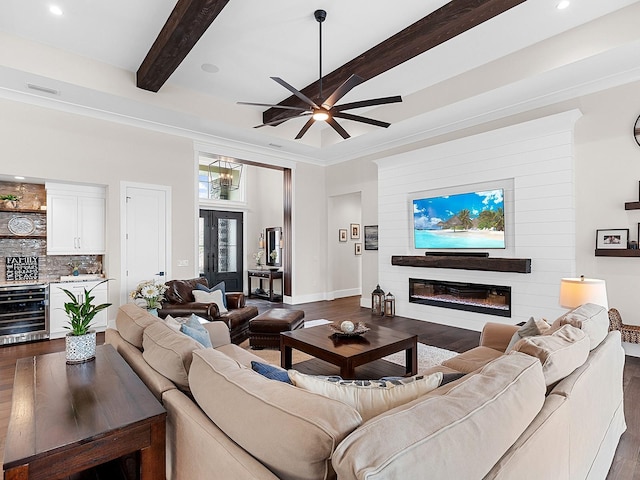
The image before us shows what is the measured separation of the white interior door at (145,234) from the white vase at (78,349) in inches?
153

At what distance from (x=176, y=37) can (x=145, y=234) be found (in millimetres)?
3215

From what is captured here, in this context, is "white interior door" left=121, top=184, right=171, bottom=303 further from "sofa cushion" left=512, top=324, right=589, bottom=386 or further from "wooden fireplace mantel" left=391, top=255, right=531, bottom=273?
"sofa cushion" left=512, top=324, right=589, bottom=386

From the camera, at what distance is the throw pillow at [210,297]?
4.64 m

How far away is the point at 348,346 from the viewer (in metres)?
3.10

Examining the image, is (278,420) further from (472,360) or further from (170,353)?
(472,360)

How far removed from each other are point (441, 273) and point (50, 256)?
6.19m

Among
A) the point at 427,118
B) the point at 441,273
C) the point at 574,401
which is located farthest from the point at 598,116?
the point at 574,401

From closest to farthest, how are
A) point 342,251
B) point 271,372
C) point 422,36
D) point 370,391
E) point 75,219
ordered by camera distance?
1. point 370,391
2. point 271,372
3. point 422,36
4. point 75,219
5. point 342,251

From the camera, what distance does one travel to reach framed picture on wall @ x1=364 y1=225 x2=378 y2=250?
23.5 ft

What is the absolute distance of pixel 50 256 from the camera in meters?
5.22

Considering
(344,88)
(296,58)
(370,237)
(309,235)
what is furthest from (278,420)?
(309,235)

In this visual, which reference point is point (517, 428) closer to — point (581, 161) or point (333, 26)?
point (333, 26)

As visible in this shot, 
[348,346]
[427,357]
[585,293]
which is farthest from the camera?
[427,357]

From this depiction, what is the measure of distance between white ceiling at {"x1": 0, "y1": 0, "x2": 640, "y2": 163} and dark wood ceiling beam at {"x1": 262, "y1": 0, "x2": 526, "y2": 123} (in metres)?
0.09
